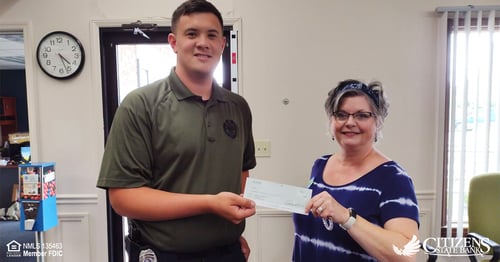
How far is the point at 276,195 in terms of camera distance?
40.2 inches

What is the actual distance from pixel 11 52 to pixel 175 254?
4810 mm

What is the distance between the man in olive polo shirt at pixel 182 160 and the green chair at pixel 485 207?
168 centimetres

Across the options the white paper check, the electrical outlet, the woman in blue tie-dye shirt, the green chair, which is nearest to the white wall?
the electrical outlet

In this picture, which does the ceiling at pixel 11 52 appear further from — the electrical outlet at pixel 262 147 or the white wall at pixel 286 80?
the electrical outlet at pixel 262 147

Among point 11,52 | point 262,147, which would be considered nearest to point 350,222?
point 262,147

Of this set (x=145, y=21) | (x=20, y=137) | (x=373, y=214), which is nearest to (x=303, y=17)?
(x=145, y=21)

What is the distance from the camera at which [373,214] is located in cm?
105

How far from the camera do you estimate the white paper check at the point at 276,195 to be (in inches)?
39.0

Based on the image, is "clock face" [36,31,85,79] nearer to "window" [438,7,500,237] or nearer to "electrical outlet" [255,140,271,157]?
"electrical outlet" [255,140,271,157]

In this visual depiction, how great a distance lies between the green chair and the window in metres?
0.29

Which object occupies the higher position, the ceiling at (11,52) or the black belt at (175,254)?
the ceiling at (11,52)

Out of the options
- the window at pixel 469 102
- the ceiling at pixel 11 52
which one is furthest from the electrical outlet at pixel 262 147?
the ceiling at pixel 11 52

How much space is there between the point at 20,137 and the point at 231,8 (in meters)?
4.29

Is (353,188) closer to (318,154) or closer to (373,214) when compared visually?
(373,214)
